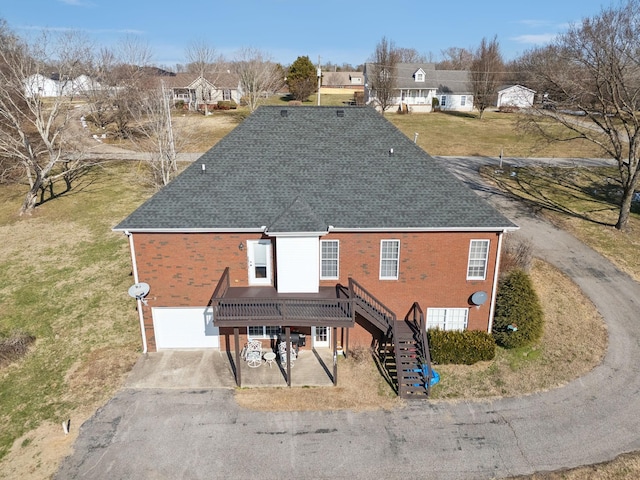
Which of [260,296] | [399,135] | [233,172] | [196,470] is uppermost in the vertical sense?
[399,135]

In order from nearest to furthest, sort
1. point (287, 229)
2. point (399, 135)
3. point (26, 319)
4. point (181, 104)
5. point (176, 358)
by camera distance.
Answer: point (287, 229)
point (176, 358)
point (399, 135)
point (26, 319)
point (181, 104)

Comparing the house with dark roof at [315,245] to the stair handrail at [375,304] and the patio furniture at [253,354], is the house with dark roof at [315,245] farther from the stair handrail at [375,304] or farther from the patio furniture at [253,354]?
the patio furniture at [253,354]

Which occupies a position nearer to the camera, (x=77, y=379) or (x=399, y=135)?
(x=77, y=379)

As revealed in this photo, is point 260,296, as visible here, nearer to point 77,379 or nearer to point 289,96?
point 77,379

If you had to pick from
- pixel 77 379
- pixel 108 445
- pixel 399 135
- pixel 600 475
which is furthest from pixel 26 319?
pixel 600 475

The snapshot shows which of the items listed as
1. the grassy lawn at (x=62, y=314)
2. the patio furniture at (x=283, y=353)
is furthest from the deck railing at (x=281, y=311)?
the grassy lawn at (x=62, y=314)

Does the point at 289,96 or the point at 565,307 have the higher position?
the point at 289,96
